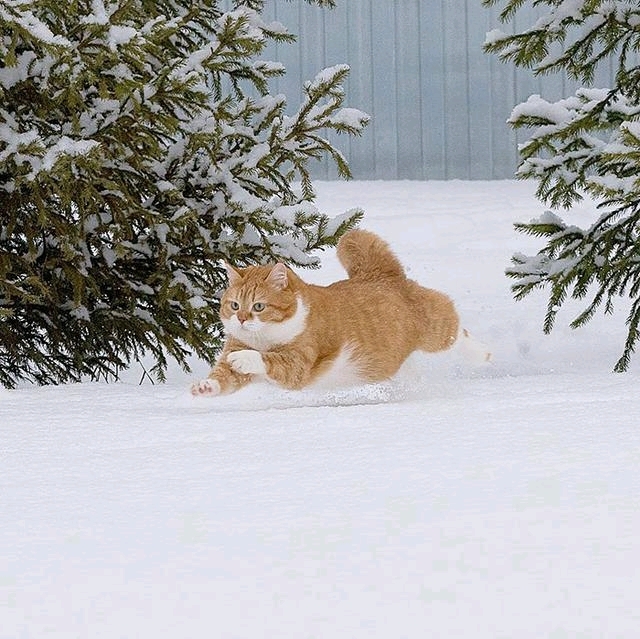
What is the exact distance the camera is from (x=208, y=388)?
3.15 m

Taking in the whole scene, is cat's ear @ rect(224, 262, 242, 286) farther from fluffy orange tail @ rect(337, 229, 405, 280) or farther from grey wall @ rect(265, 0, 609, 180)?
grey wall @ rect(265, 0, 609, 180)

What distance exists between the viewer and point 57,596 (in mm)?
1716

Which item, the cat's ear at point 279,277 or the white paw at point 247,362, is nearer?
the white paw at point 247,362

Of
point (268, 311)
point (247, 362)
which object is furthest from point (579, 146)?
point (247, 362)

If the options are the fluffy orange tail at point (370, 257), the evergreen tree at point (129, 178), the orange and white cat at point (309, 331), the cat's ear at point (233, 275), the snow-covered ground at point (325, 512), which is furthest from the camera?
the fluffy orange tail at point (370, 257)

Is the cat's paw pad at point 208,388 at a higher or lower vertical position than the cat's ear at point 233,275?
lower

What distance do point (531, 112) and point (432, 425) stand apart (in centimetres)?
242

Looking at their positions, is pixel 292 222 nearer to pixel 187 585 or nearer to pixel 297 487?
pixel 297 487

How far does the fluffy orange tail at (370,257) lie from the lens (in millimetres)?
3859

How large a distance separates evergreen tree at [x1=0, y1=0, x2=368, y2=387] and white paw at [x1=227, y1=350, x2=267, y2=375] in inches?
39.1

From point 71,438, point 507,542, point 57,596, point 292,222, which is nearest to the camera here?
point 57,596

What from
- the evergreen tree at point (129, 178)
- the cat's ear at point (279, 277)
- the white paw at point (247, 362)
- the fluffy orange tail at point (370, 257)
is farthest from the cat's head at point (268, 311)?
the evergreen tree at point (129, 178)

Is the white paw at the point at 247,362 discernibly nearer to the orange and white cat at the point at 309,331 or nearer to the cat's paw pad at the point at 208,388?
the orange and white cat at the point at 309,331

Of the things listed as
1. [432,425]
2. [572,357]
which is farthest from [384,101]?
[432,425]
